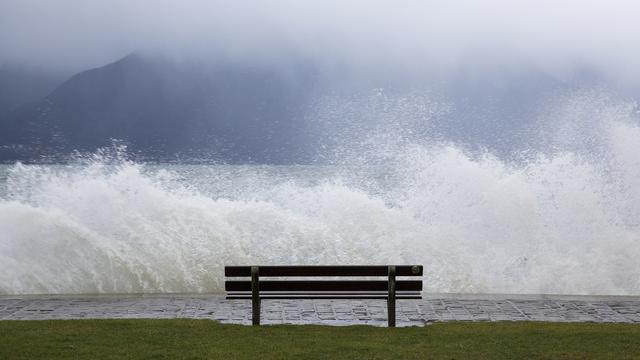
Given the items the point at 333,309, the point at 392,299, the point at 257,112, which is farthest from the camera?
the point at 257,112

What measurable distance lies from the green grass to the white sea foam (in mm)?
6386

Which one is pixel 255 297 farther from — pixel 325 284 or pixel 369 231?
pixel 369 231

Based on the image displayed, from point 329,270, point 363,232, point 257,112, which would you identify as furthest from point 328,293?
point 257,112

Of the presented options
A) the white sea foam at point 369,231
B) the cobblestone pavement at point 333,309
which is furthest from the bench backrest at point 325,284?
the white sea foam at point 369,231

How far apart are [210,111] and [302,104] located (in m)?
13.9

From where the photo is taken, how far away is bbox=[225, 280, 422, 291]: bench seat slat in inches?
380

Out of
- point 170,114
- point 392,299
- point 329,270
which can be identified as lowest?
point 392,299

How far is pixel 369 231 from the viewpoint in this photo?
19531 mm

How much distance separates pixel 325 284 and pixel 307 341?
1274 mm

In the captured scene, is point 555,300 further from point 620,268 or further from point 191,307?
point 620,268

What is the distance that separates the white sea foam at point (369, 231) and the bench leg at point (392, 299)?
656 cm

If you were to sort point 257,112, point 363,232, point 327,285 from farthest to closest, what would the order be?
point 257,112, point 363,232, point 327,285

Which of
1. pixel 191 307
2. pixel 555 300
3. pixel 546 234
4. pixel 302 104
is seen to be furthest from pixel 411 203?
pixel 302 104

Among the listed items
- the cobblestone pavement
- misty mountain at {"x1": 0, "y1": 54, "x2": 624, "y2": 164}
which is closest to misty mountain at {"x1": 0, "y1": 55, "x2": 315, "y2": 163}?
misty mountain at {"x1": 0, "y1": 54, "x2": 624, "y2": 164}
